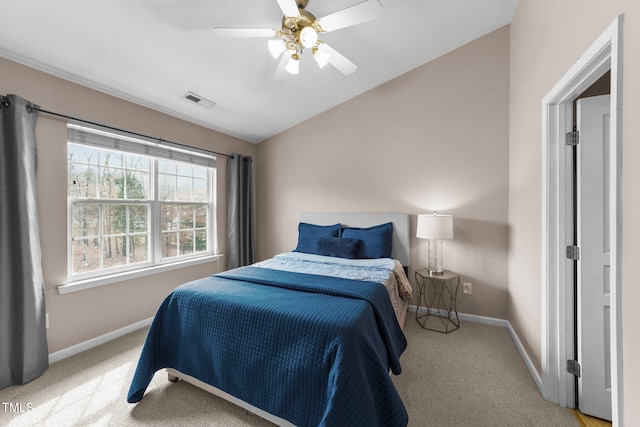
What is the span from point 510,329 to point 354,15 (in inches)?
120

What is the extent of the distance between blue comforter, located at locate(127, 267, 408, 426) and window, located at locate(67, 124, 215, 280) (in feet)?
4.17

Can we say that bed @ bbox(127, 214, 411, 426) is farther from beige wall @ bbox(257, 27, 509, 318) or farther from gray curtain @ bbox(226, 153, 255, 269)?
gray curtain @ bbox(226, 153, 255, 269)

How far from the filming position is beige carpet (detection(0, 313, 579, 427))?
1.58 meters

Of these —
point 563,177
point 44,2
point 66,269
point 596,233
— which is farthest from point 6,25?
point 596,233

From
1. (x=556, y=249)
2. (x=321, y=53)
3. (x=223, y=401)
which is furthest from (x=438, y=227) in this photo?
(x=223, y=401)

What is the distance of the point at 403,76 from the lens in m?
3.23

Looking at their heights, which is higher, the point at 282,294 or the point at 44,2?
the point at 44,2

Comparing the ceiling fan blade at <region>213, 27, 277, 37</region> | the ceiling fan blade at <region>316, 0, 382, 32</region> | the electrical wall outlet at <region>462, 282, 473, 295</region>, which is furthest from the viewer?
the electrical wall outlet at <region>462, 282, 473, 295</region>

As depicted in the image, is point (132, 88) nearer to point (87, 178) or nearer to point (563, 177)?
point (87, 178)

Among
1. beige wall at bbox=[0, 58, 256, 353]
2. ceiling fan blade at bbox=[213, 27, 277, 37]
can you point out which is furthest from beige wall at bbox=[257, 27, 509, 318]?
beige wall at bbox=[0, 58, 256, 353]

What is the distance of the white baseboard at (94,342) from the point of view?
Result: 7.15 ft

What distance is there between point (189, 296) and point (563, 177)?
2541mm

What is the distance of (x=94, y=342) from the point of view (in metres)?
2.40

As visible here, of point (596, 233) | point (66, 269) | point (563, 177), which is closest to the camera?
point (596, 233)
